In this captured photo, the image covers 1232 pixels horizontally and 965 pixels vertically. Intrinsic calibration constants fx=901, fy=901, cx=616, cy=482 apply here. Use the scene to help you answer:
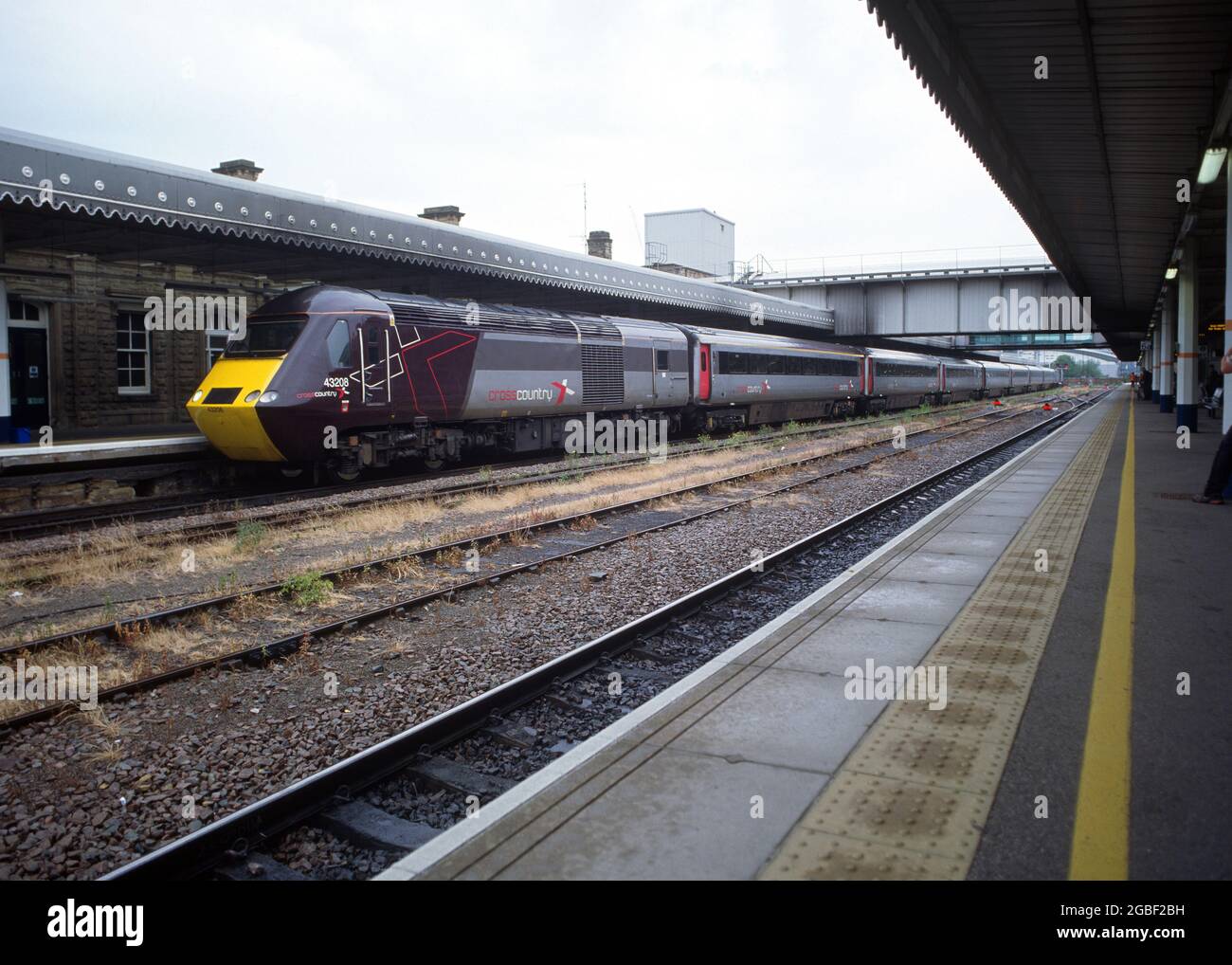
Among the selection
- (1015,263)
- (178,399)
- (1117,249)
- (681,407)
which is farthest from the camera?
(1015,263)

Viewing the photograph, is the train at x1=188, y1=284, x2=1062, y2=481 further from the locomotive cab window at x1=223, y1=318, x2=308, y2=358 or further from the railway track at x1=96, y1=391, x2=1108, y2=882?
the railway track at x1=96, y1=391, x2=1108, y2=882

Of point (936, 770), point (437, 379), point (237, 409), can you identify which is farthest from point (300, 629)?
point (437, 379)

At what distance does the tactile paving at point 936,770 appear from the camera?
342 cm

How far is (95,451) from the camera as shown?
14195 millimetres

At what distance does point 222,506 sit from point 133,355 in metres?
11.2

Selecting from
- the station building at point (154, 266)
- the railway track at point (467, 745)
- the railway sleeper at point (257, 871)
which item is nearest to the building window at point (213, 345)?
the station building at point (154, 266)

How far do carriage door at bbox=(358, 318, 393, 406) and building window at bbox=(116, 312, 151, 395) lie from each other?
10.3m

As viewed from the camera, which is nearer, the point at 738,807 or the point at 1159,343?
the point at 738,807

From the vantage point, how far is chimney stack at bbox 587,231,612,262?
42500 millimetres

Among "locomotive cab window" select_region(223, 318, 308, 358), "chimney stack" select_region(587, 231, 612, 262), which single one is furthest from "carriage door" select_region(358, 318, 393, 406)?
"chimney stack" select_region(587, 231, 612, 262)

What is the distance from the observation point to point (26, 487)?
44.3 feet

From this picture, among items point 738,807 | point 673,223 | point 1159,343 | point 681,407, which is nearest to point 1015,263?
point 1159,343
